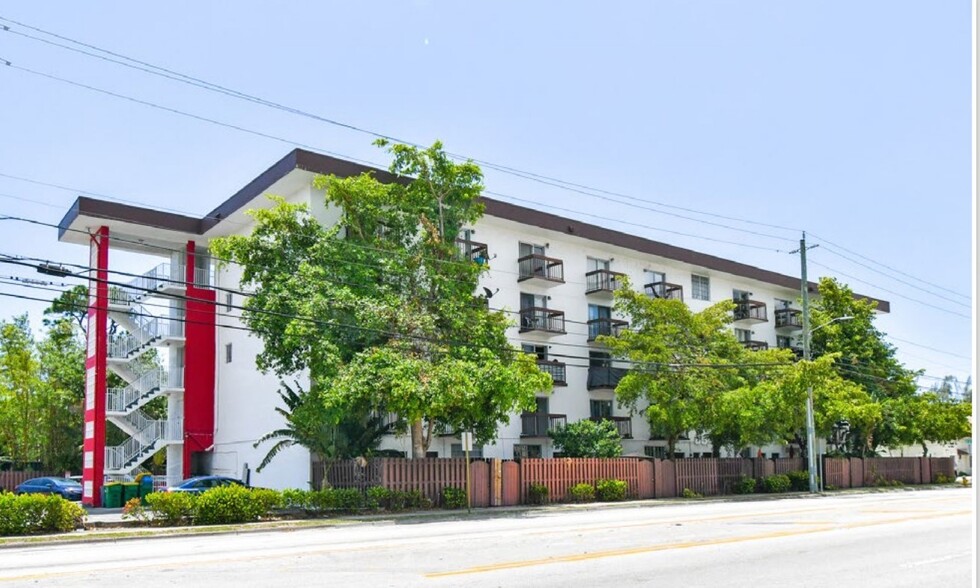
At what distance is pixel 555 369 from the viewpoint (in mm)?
42906

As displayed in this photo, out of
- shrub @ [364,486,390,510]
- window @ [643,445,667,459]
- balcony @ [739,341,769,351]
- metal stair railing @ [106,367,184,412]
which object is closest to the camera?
shrub @ [364,486,390,510]

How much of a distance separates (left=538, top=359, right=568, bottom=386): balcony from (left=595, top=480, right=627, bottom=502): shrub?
6.79 metres

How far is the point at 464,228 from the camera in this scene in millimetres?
40844

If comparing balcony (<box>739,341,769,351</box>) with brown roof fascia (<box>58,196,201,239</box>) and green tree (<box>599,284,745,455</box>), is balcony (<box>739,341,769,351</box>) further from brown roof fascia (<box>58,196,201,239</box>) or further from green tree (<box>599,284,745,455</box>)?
brown roof fascia (<box>58,196,201,239</box>)

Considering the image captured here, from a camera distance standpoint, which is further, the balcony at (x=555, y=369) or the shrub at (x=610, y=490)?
the balcony at (x=555, y=369)

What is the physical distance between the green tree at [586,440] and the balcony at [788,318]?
829 inches

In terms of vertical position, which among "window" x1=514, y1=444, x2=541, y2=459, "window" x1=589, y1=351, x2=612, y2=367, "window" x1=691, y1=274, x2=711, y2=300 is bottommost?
"window" x1=514, y1=444, x2=541, y2=459

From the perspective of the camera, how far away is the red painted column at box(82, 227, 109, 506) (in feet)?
128

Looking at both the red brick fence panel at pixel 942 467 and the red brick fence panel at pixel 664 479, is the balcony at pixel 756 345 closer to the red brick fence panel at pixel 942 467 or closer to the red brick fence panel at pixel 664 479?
the red brick fence panel at pixel 664 479

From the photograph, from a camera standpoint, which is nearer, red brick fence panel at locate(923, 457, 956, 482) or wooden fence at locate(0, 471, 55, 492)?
wooden fence at locate(0, 471, 55, 492)

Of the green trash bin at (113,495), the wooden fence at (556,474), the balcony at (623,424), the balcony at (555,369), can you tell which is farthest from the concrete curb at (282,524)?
the balcony at (555,369)

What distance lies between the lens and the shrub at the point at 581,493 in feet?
117

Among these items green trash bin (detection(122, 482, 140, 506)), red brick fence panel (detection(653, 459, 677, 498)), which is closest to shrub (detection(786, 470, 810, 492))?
red brick fence panel (detection(653, 459, 677, 498))

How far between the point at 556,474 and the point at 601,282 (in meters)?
13.3
